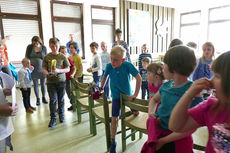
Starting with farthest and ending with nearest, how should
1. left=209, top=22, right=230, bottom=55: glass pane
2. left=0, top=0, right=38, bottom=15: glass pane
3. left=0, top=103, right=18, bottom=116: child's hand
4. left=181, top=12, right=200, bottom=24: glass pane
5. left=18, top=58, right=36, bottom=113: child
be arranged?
left=181, top=12, right=200, bottom=24: glass pane < left=209, top=22, right=230, bottom=55: glass pane < left=0, top=0, right=38, bottom=15: glass pane < left=18, top=58, right=36, bottom=113: child < left=0, top=103, right=18, bottom=116: child's hand

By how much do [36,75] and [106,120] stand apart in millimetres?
2402

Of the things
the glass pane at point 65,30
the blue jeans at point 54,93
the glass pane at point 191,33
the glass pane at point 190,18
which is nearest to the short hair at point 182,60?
the blue jeans at point 54,93

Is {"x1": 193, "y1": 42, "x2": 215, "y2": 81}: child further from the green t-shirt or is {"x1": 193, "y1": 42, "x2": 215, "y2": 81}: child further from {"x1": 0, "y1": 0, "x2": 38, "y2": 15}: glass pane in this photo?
{"x1": 0, "y1": 0, "x2": 38, "y2": 15}: glass pane

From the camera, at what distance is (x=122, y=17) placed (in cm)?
659

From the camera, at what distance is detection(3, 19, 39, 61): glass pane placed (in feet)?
16.1

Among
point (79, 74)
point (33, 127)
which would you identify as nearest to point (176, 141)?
point (33, 127)

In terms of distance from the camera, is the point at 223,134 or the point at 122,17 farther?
the point at 122,17

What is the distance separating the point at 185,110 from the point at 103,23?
6.14 meters

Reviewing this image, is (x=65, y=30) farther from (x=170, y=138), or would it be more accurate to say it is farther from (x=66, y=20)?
(x=170, y=138)

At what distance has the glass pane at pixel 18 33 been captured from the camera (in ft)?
16.1

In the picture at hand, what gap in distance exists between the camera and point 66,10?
222 inches

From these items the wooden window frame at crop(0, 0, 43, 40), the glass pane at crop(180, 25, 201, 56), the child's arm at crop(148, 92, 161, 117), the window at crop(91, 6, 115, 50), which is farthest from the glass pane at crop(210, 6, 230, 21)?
the child's arm at crop(148, 92, 161, 117)

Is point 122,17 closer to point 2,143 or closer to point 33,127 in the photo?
point 33,127

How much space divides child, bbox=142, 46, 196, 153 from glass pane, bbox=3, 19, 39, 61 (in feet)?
17.6
